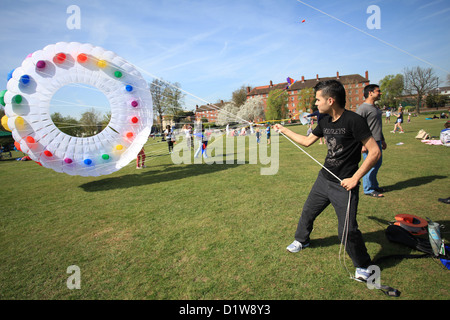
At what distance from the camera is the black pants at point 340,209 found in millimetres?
2777

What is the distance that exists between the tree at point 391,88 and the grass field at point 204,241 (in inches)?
3244

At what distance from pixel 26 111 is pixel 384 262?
864 cm

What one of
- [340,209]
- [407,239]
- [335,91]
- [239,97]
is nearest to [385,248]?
[407,239]

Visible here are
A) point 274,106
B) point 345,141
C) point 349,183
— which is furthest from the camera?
point 274,106

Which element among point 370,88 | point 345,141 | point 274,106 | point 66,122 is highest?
point 274,106

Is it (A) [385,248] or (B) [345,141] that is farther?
(A) [385,248]

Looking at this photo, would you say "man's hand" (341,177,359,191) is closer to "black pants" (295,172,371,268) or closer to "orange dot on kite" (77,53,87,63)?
"black pants" (295,172,371,268)

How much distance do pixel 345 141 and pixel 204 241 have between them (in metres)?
→ 2.71

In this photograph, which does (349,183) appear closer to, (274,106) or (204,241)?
(204,241)

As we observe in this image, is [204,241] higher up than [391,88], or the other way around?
[391,88]

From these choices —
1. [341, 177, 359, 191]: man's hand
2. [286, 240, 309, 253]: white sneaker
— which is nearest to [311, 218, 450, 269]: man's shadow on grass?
[286, 240, 309, 253]: white sneaker

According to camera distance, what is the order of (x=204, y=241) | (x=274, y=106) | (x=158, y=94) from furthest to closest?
(x=274, y=106) → (x=158, y=94) → (x=204, y=241)

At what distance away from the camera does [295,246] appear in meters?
3.47
